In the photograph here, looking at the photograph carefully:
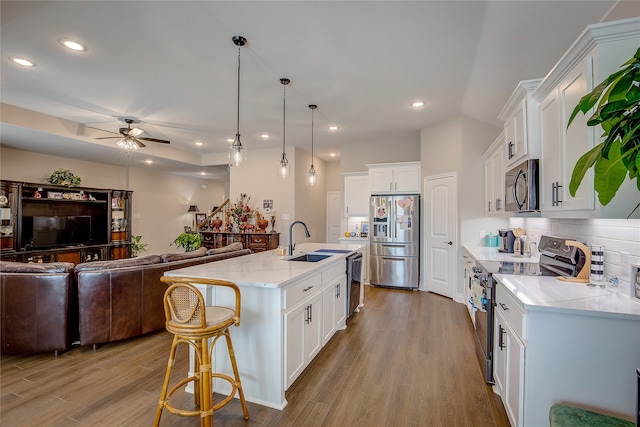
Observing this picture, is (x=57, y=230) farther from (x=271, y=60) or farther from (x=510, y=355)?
(x=510, y=355)

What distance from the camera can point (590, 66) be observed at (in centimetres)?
155

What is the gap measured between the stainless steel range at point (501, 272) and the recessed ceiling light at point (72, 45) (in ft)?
13.7

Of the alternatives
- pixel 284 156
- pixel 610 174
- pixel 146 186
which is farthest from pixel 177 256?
pixel 146 186

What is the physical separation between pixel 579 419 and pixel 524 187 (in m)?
1.61

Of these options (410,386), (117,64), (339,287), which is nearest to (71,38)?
(117,64)

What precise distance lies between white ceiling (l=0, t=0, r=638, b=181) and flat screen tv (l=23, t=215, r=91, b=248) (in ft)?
5.14

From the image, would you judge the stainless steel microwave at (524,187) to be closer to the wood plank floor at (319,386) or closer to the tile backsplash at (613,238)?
the tile backsplash at (613,238)

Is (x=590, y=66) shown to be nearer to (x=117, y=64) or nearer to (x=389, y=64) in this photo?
(x=389, y=64)

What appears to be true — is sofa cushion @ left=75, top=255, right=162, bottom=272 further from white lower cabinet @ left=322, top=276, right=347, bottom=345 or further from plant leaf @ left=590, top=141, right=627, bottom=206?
plant leaf @ left=590, top=141, right=627, bottom=206

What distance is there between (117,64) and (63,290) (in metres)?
2.38

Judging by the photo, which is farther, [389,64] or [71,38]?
[389,64]

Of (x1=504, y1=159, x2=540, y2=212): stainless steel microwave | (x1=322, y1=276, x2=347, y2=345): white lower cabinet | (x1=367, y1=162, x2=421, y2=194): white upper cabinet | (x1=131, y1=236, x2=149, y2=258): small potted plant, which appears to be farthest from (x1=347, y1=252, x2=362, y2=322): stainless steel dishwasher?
Result: (x1=131, y1=236, x2=149, y2=258): small potted plant

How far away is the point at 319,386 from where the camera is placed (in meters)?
2.33

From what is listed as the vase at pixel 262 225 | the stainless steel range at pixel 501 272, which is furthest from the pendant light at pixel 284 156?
the vase at pixel 262 225
